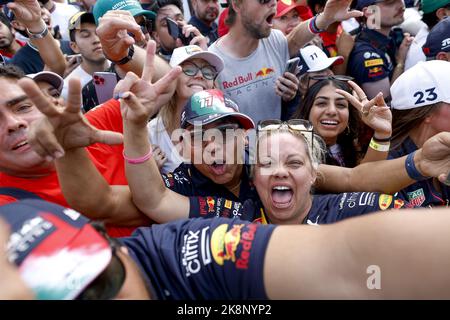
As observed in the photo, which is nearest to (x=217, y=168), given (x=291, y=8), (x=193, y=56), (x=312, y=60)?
(x=193, y=56)

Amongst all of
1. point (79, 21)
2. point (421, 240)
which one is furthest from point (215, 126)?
point (79, 21)

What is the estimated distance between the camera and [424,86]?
2869 mm

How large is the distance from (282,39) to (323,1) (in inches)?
54.4

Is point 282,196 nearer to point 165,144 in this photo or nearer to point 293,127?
point 293,127

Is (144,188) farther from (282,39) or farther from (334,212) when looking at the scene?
(282,39)

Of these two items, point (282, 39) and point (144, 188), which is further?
point (282, 39)

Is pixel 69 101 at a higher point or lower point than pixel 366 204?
higher

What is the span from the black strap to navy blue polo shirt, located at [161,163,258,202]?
2.02 feet

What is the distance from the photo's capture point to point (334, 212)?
2264 millimetres

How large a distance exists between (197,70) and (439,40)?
182 centimetres

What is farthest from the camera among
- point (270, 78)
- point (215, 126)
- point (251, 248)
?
point (270, 78)

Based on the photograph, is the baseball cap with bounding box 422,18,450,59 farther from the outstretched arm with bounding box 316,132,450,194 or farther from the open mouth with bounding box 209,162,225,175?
the open mouth with bounding box 209,162,225,175

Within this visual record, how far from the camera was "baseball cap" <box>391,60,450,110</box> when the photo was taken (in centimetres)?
284
